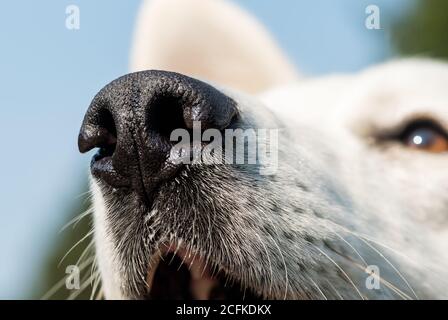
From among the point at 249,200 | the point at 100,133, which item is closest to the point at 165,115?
the point at 100,133

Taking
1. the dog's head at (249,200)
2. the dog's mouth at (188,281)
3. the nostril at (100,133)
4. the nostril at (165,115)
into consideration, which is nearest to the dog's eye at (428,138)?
the dog's head at (249,200)

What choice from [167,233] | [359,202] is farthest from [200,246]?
[359,202]

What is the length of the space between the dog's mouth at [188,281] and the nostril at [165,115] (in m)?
0.45

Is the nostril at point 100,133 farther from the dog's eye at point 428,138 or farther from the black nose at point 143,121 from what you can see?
the dog's eye at point 428,138

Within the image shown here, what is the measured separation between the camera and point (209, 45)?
15.0ft

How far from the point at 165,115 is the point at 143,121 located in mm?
101

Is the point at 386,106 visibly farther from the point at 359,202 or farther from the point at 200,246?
the point at 200,246

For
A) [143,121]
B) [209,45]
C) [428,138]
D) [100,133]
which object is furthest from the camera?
[209,45]

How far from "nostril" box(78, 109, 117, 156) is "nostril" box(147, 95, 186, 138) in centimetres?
17

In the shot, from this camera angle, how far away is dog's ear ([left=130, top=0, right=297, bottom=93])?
4.27 m

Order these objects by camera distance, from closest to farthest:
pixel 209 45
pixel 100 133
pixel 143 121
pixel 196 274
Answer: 1. pixel 143 121
2. pixel 100 133
3. pixel 196 274
4. pixel 209 45

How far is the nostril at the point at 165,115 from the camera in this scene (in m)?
2.19

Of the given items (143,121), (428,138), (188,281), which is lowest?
(188,281)

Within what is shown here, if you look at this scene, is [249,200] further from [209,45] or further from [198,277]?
[209,45]
